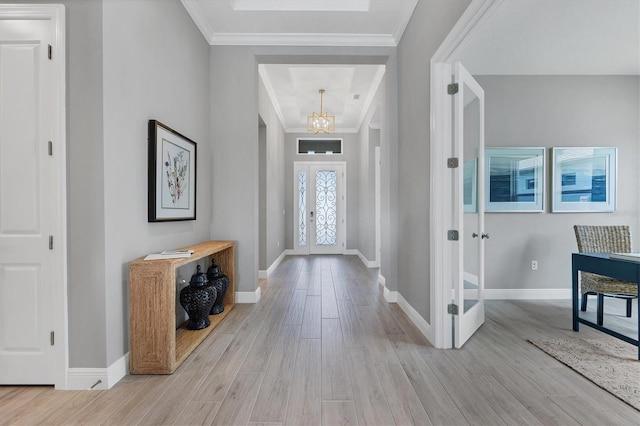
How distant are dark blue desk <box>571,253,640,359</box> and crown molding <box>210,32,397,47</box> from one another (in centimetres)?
296

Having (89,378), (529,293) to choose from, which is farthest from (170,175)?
(529,293)

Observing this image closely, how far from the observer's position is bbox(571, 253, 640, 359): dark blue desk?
89.7 inches

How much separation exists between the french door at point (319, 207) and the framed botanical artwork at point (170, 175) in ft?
15.4

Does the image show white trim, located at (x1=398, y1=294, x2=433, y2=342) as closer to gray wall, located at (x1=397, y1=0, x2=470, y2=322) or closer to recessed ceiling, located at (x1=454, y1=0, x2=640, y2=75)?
gray wall, located at (x1=397, y1=0, x2=470, y2=322)

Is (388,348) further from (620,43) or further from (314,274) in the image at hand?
(620,43)

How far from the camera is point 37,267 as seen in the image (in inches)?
74.0

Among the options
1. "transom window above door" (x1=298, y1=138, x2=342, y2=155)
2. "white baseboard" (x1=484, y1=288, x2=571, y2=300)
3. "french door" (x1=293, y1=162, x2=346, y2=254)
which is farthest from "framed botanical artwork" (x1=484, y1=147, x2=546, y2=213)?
"transom window above door" (x1=298, y1=138, x2=342, y2=155)

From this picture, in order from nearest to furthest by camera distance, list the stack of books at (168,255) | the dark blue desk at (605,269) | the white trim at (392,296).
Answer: the stack of books at (168,255), the dark blue desk at (605,269), the white trim at (392,296)

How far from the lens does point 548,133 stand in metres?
3.95

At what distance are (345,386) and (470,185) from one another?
1901 millimetres

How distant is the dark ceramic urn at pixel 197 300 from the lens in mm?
2629

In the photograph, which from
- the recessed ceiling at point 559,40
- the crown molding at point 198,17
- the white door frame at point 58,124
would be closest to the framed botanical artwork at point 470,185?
the recessed ceiling at point 559,40

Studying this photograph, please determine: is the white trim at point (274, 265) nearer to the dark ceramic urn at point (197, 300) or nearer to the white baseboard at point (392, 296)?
the white baseboard at point (392, 296)

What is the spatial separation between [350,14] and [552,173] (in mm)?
3140
